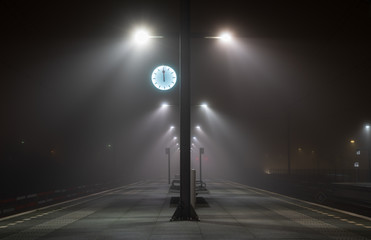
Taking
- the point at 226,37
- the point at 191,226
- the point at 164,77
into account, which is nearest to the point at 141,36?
the point at 164,77

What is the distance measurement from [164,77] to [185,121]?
2.65 m

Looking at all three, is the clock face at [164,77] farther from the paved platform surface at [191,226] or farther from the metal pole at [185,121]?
the paved platform surface at [191,226]

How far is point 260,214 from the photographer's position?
19391mm

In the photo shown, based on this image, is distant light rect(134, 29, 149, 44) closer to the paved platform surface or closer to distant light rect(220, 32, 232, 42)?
distant light rect(220, 32, 232, 42)

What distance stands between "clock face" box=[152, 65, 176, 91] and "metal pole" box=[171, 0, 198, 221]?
172 centimetres

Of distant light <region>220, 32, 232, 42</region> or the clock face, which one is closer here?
distant light <region>220, 32, 232, 42</region>

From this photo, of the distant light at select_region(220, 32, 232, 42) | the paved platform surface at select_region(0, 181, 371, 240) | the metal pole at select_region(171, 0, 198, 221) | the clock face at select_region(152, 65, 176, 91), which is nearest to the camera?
the paved platform surface at select_region(0, 181, 371, 240)

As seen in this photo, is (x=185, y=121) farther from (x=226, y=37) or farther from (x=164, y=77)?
(x=226, y=37)

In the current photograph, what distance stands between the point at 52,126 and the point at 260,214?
3016 inches

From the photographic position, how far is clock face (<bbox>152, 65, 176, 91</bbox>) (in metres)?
18.1

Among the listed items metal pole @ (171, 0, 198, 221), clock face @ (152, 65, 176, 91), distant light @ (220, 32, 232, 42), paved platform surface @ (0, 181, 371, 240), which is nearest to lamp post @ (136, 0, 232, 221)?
metal pole @ (171, 0, 198, 221)

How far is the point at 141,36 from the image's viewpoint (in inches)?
673

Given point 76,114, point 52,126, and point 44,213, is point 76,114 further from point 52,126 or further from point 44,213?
point 44,213

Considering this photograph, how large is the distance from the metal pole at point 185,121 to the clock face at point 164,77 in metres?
1.72
